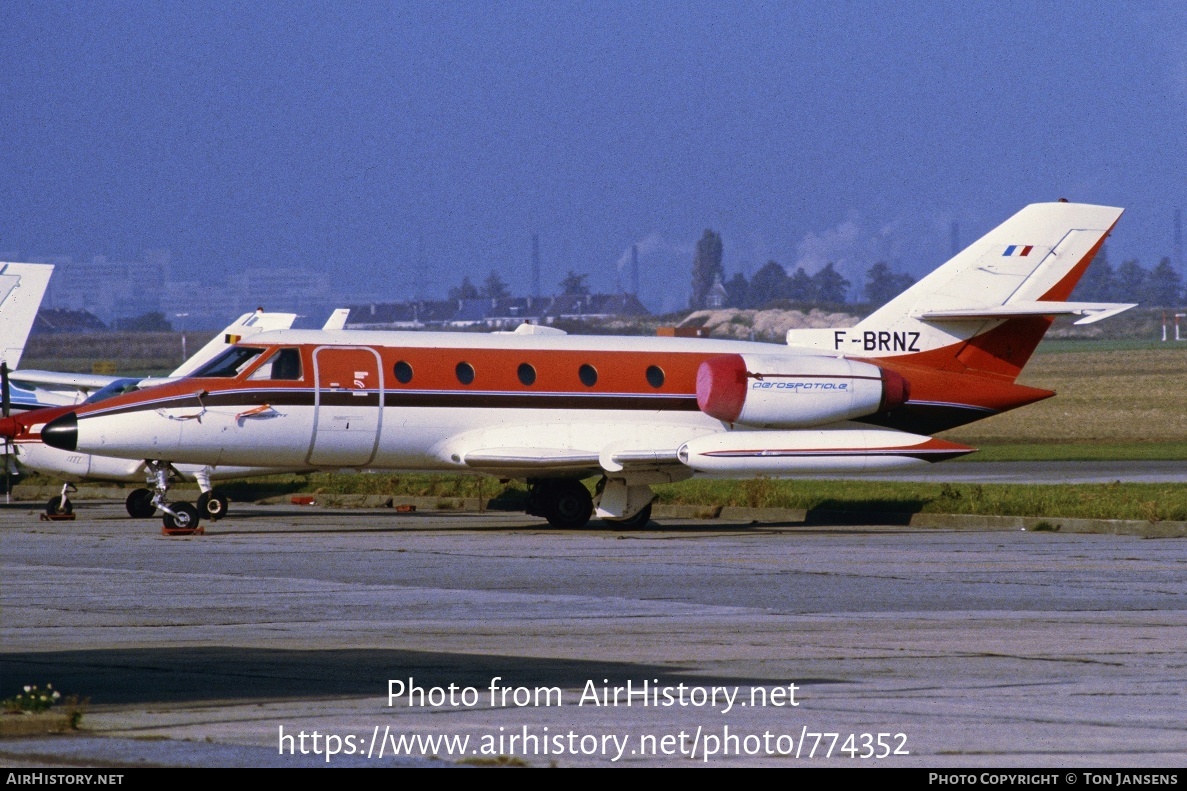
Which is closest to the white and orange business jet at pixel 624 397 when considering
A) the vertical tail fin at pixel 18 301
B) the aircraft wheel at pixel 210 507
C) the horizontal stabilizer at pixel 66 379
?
the aircraft wheel at pixel 210 507

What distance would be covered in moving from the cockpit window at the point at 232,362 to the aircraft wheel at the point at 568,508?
191 inches

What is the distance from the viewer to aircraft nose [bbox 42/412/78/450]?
22016 mm

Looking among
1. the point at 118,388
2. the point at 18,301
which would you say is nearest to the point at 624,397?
the point at 118,388

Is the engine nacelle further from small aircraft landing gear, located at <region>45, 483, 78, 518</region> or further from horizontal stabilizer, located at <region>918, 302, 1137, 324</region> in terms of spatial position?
small aircraft landing gear, located at <region>45, 483, 78, 518</region>

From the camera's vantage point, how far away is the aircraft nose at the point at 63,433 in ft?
72.2

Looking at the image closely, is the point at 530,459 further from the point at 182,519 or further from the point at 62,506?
the point at 62,506

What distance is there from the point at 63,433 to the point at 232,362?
7.89 ft

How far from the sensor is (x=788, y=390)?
24.2 m

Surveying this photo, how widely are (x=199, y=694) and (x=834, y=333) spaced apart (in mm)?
18104

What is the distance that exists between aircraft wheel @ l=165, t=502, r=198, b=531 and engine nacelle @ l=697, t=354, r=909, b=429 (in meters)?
7.32

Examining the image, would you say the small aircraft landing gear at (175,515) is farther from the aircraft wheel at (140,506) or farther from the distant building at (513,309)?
the distant building at (513,309)

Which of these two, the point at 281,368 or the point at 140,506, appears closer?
the point at 281,368
